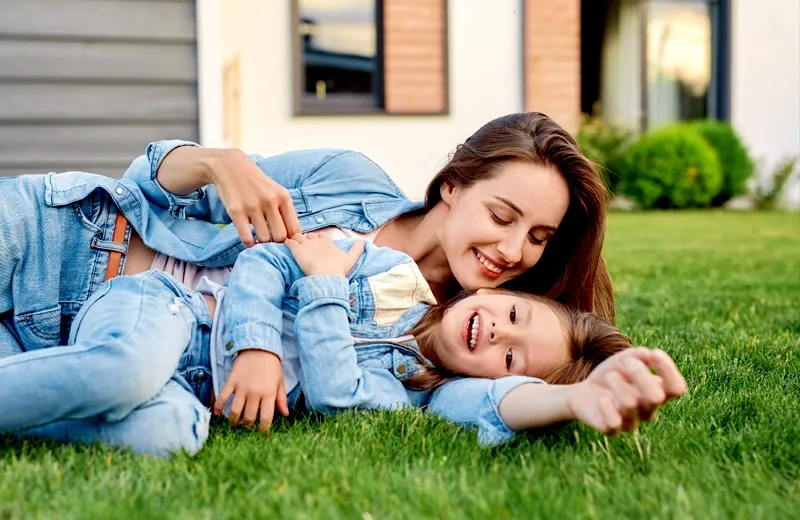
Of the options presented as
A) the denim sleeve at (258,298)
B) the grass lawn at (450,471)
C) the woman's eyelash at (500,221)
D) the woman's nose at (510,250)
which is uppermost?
the woman's eyelash at (500,221)

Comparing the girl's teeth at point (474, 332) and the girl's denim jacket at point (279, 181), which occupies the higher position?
the girl's denim jacket at point (279, 181)

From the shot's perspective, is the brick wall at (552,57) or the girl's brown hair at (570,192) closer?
the girl's brown hair at (570,192)

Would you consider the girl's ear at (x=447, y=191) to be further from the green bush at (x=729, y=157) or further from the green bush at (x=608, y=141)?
the green bush at (x=729, y=157)

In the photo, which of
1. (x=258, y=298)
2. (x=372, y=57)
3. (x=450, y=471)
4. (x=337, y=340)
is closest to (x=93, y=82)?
(x=258, y=298)

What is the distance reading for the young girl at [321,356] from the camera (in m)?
1.83

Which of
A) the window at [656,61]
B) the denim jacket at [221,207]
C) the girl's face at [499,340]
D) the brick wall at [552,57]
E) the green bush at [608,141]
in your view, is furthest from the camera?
the window at [656,61]

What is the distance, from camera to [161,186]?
269cm

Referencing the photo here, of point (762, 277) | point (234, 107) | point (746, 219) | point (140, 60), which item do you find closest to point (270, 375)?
point (140, 60)

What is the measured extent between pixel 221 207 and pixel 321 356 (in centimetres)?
87

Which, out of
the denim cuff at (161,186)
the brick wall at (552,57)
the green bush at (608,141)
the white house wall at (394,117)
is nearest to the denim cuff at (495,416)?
the denim cuff at (161,186)

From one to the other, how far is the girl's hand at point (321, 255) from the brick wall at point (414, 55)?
26.6ft

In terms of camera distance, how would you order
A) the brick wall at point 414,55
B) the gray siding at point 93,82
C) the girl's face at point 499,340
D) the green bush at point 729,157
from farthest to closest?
the green bush at point 729,157
the brick wall at point 414,55
the gray siding at point 93,82
the girl's face at point 499,340

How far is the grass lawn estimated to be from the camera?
58.4 inches

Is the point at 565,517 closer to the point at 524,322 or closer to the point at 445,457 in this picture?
the point at 445,457
